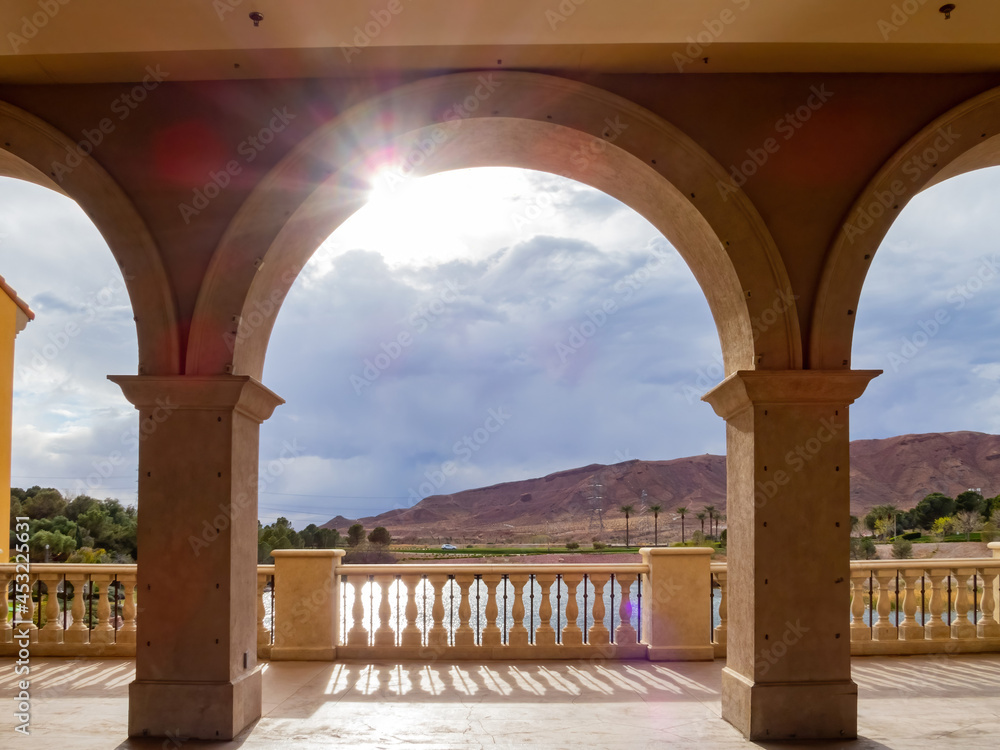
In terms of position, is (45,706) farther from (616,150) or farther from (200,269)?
(616,150)

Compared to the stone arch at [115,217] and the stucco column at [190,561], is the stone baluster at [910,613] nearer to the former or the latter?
the stucco column at [190,561]

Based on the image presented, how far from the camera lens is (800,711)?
4.59 metres

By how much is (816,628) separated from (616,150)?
3.29m

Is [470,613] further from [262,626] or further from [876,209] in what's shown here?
[876,209]

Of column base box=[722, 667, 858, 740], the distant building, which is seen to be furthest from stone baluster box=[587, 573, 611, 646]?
the distant building

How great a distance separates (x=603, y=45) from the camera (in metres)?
4.64

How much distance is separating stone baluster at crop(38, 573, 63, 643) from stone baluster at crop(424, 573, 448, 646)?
11.0 feet

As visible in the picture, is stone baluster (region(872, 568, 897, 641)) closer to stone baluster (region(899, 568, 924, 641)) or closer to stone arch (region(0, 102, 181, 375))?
stone baluster (region(899, 568, 924, 641))

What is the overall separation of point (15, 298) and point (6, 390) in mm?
1192

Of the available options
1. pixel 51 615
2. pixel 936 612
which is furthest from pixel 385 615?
pixel 936 612

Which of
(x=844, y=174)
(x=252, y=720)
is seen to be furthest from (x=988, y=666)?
(x=252, y=720)

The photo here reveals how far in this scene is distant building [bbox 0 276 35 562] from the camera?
30.2 ft

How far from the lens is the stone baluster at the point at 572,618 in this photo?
21.9 ft

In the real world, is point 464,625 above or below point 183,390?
below
